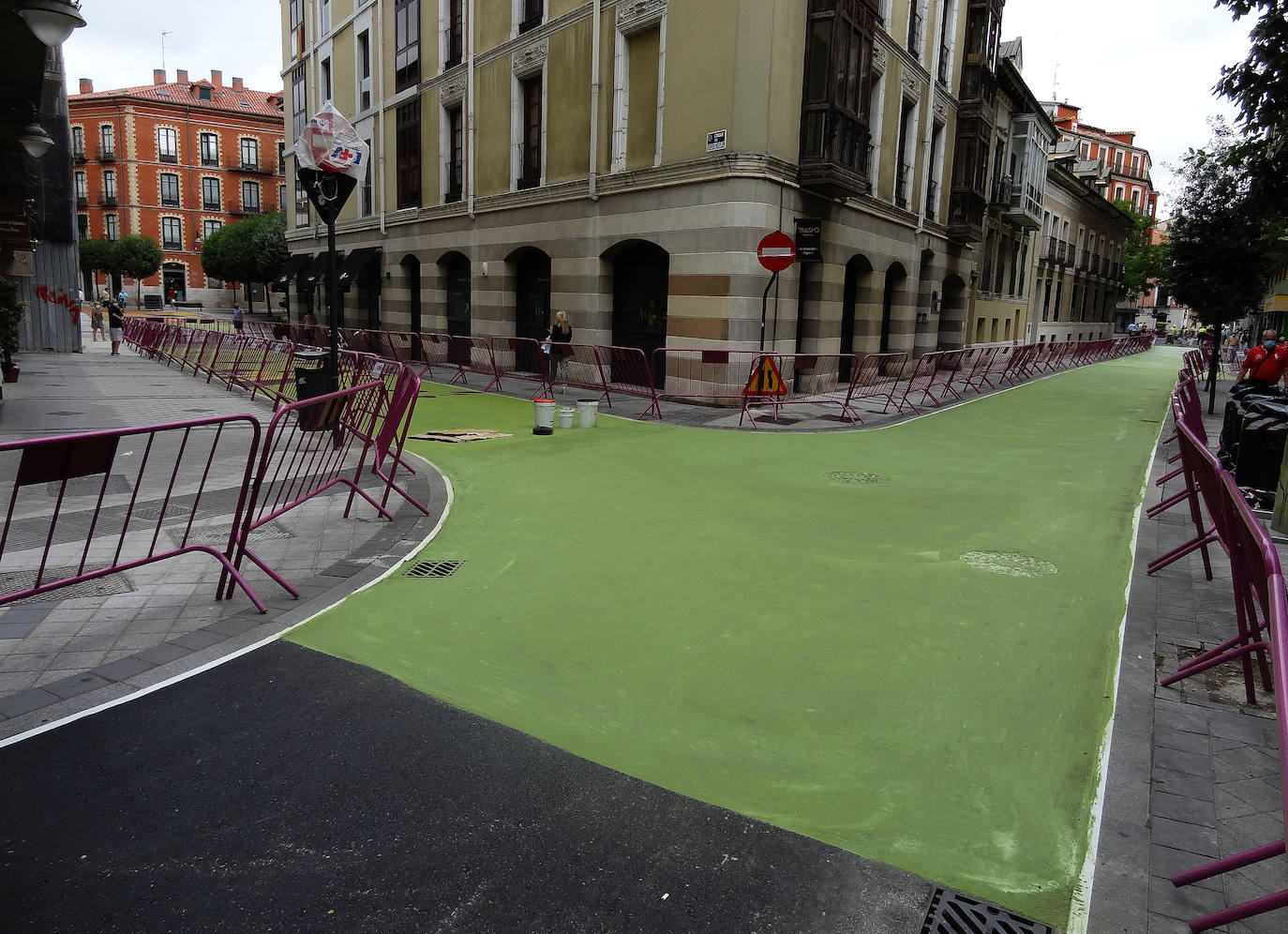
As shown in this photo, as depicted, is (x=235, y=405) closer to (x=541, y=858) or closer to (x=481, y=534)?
(x=481, y=534)

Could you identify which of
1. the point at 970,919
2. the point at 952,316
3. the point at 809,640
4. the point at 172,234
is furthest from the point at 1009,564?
the point at 172,234

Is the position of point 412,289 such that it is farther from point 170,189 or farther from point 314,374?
point 170,189

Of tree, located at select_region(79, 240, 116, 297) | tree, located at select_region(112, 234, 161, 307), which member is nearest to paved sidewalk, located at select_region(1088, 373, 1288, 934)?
tree, located at select_region(112, 234, 161, 307)

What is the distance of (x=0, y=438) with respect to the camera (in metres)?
10.4

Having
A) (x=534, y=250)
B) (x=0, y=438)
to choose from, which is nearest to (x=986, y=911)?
(x=0, y=438)

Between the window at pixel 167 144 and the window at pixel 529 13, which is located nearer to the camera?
the window at pixel 529 13

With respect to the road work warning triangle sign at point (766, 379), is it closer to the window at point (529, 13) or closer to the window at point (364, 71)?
the window at point (529, 13)

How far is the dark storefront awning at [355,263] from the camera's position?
29359 millimetres

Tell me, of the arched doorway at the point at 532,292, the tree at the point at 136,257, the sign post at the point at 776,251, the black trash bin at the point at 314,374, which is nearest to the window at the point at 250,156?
the tree at the point at 136,257

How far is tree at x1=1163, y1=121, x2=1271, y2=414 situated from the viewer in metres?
18.6

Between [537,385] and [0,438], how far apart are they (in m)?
10.8

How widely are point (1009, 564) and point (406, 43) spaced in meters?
27.3

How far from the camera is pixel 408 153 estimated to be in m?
27.2

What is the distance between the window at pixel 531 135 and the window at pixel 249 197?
5970cm
